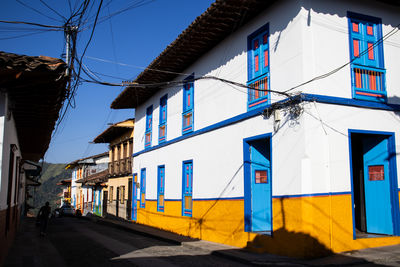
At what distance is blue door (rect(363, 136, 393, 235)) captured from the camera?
901 centimetres

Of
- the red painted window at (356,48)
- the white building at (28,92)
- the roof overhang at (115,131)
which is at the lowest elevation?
the white building at (28,92)

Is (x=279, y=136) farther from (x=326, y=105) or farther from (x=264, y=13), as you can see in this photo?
(x=264, y=13)

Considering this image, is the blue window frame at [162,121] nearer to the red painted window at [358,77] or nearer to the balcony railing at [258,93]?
the balcony railing at [258,93]

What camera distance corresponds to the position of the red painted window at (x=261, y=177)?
10148mm

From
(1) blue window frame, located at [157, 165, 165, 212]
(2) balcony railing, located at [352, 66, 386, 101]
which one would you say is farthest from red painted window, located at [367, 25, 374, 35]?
(1) blue window frame, located at [157, 165, 165, 212]

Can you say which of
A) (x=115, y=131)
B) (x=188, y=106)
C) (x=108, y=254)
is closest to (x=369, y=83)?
(x=188, y=106)

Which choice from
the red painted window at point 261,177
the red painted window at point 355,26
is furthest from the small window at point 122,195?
the red painted window at point 355,26

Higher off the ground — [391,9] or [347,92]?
[391,9]

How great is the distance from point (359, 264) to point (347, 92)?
148 inches

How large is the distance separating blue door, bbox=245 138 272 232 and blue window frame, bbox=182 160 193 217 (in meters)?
3.78

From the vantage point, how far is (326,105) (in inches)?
334

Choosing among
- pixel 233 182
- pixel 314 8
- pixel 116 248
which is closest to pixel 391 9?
pixel 314 8

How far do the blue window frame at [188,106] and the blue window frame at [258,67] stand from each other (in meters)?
3.91

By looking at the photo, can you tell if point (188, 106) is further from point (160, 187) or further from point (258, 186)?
point (258, 186)
